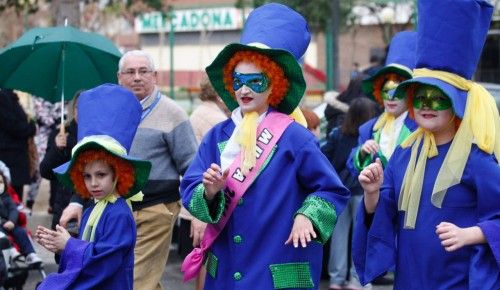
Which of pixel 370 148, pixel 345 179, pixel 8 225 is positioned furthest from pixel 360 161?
pixel 8 225

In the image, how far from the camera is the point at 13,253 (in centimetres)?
948

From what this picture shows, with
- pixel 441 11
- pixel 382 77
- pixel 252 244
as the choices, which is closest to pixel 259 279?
pixel 252 244

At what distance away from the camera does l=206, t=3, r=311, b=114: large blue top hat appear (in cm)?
574

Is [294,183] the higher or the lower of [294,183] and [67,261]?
the higher

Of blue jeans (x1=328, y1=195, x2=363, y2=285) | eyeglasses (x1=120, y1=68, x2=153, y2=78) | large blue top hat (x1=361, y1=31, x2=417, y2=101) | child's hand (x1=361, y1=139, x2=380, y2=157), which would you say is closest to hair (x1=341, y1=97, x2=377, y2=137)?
blue jeans (x1=328, y1=195, x2=363, y2=285)

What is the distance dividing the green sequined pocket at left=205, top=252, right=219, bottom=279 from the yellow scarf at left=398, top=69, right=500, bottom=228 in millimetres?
965

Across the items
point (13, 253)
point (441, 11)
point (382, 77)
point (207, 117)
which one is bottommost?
point (13, 253)

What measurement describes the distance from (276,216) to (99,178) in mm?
1000

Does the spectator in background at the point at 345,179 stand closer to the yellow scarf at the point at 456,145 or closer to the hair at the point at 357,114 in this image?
the hair at the point at 357,114

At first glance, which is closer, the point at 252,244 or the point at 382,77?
the point at 252,244

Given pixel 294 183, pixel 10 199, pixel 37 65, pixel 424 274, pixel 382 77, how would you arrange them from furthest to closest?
pixel 10 199 < pixel 37 65 < pixel 382 77 < pixel 294 183 < pixel 424 274

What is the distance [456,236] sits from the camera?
16.6ft

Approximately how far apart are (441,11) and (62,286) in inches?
89.3

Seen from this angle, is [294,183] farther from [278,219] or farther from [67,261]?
[67,261]
